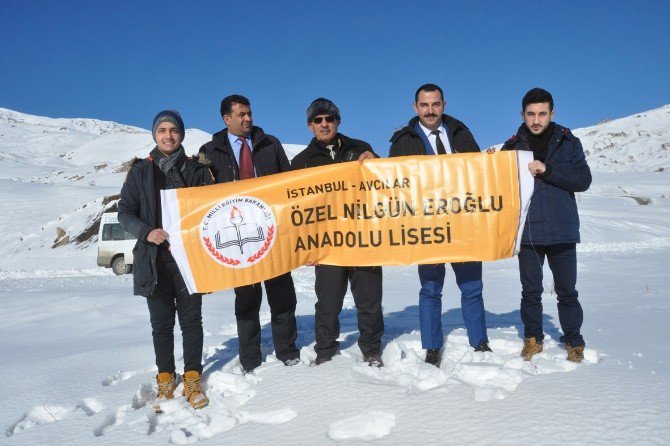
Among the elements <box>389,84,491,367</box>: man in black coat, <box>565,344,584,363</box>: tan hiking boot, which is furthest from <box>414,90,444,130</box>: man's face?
<box>565,344,584,363</box>: tan hiking boot

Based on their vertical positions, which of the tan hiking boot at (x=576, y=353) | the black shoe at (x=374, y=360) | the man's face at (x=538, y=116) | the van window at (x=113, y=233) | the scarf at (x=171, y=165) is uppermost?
the man's face at (x=538, y=116)

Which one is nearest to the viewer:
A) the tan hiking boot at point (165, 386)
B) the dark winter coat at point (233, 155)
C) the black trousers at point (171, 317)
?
the tan hiking boot at point (165, 386)

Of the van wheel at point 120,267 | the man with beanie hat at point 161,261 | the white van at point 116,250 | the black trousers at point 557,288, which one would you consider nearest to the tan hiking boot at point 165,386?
the man with beanie hat at point 161,261

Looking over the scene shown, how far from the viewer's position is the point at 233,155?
4.10 m

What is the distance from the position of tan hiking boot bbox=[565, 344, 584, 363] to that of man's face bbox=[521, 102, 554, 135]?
5.54 feet

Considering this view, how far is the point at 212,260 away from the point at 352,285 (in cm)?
121

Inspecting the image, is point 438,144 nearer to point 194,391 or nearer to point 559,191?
point 559,191

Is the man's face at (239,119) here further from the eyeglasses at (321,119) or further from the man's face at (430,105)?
the man's face at (430,105)

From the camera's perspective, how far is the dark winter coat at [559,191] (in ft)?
11.4

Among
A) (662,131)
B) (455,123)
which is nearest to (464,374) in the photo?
(455,123)

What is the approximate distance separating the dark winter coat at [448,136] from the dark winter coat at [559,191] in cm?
62

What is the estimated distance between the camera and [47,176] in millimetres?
39250

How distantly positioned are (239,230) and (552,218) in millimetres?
2550

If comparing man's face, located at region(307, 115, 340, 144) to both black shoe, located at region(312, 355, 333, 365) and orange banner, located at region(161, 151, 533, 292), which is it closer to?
orange banner, located at region(161, 151, 533, 292)
